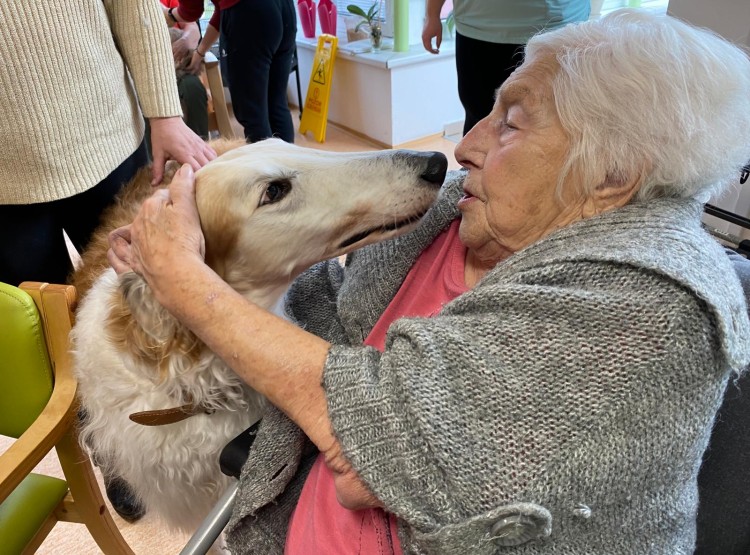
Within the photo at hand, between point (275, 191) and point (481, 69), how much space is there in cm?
137

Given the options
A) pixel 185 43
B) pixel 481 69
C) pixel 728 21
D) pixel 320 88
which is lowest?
pixel 320 88

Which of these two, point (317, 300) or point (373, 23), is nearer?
point (317, 300)

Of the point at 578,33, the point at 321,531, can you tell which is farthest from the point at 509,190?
the point at 321,531

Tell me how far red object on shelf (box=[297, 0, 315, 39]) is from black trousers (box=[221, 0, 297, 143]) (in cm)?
172

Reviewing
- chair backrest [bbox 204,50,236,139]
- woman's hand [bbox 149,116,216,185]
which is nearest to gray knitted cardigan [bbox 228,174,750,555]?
woman's hand [bbox 149,116,216,185]

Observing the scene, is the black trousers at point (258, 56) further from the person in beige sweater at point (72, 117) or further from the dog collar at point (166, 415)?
the dog collar at point (166, 415)

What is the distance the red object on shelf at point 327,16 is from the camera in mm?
4812

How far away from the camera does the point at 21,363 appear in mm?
1162

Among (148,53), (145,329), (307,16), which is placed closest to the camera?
(145,329)

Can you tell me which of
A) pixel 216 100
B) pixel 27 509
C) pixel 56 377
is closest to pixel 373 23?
pixel 216 100

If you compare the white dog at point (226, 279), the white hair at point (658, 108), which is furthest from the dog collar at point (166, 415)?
the white hair at point (658, 108)

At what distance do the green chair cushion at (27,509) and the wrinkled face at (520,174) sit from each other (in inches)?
42.1

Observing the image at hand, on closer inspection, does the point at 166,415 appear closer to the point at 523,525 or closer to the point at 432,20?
the point at 523,525

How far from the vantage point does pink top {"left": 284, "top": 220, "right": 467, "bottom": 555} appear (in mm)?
929
